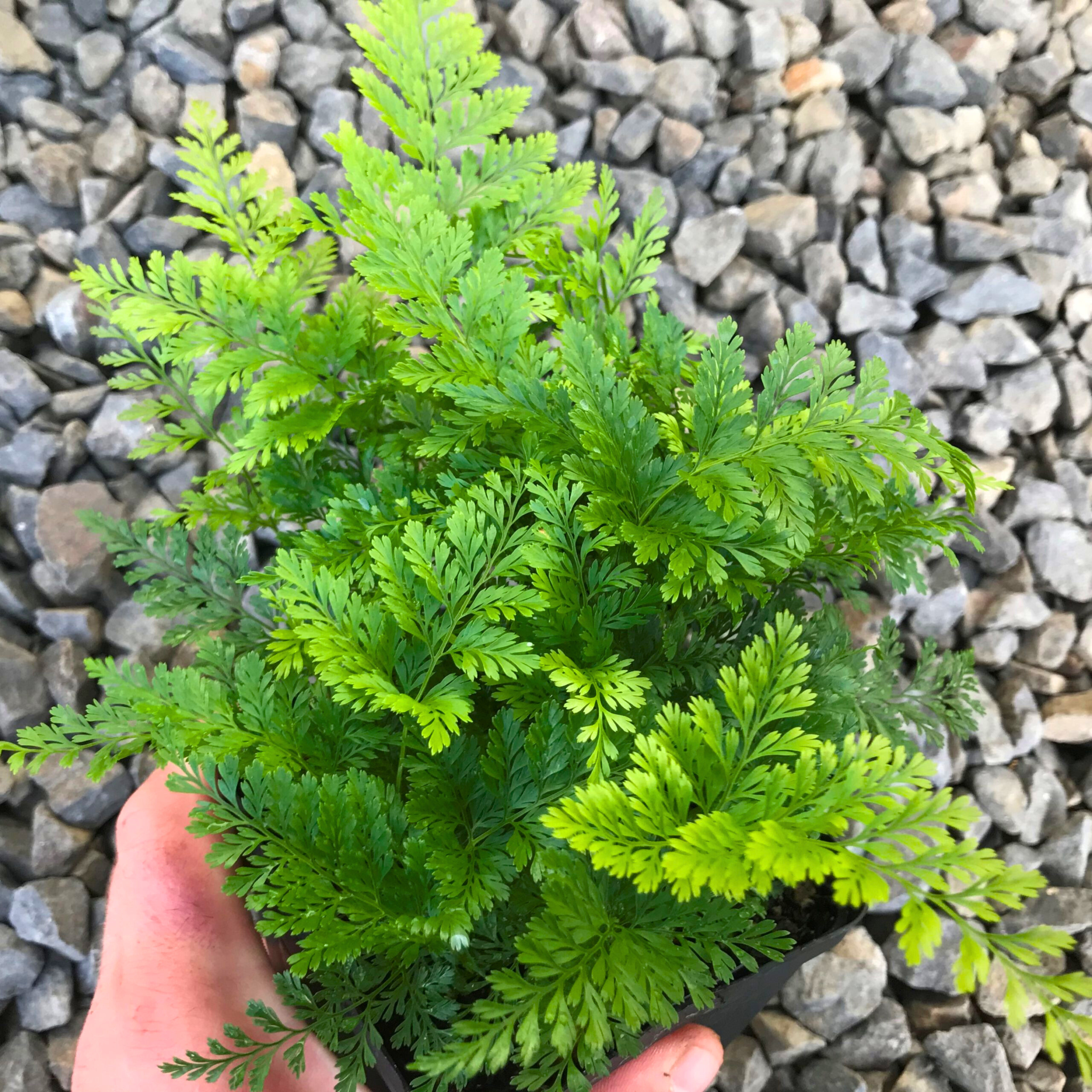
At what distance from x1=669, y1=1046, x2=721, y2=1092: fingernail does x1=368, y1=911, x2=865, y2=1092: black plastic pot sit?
0.02 m

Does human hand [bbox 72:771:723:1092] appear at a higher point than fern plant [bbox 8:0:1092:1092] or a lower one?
lower

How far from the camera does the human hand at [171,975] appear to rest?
0.79 meters

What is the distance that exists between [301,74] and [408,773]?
4.28ft

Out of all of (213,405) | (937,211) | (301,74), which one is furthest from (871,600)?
(301,74)

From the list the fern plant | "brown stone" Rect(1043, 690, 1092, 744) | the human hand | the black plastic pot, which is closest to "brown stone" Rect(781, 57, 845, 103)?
the fern plant

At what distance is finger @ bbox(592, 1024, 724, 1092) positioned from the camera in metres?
0.71

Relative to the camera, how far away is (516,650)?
0.60m

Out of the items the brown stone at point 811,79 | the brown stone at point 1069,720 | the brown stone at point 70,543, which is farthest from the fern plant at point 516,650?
the brown stone at point 811,79

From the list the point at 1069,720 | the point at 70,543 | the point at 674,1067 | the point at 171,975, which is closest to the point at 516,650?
the point at 674,1067

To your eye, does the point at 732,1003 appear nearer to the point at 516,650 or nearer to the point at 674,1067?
the point at 674,1067

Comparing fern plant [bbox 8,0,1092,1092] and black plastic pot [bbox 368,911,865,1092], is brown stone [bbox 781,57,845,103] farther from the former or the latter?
black plastic pot [bbox 368,911,865,1092]

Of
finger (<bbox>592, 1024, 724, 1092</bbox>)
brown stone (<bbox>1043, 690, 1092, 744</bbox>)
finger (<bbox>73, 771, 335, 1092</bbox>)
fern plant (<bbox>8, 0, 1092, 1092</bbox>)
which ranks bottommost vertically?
brown stone (<bbox>1043, 690, 1092, 744</bbox>)

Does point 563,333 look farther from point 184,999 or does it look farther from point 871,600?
point 871,600

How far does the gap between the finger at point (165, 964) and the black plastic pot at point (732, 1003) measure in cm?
16
